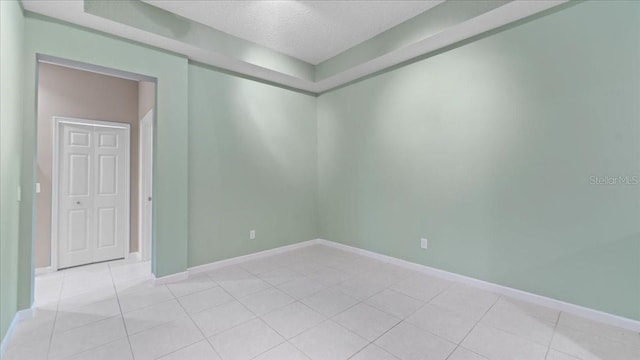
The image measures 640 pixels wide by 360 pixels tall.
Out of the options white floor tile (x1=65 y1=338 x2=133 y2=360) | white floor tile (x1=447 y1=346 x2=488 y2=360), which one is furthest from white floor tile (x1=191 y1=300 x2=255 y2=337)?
white floor tile (x1=447 y1=346 x2=488 y2=360)

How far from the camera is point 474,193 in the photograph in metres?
2.95

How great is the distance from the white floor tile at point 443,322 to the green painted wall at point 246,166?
2482 millimetres

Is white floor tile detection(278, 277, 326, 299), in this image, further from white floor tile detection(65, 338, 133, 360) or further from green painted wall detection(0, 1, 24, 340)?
green painted wall detection(0, 1, 24, 340)

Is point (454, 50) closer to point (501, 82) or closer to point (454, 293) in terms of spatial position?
point (501, 82)

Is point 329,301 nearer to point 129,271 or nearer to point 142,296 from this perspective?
point 142,296

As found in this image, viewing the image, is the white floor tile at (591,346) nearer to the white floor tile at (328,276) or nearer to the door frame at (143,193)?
the white floor tile at (328,276)

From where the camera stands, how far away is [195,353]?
1.83m

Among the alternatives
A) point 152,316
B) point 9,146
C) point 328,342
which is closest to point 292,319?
point 328,342

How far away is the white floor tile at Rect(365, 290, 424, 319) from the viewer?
2.38 metres

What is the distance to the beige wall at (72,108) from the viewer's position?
3.46m

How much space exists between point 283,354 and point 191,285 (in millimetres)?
1677

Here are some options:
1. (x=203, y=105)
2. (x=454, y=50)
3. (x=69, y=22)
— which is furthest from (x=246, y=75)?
(x=454, y=50)

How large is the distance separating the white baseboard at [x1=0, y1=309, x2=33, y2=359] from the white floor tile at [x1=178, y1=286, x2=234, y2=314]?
3.66 ft

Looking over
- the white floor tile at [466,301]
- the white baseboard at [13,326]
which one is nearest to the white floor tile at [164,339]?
the white baseboard at [13,326]
